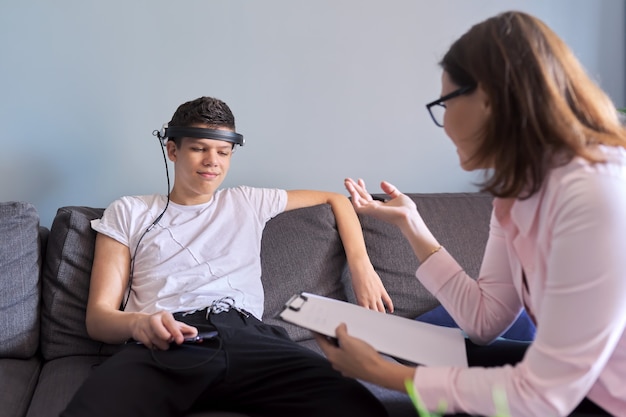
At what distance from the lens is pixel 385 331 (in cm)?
126

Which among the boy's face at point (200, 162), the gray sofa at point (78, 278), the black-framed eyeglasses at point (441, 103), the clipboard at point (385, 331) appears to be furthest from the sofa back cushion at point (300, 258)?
the black-framed eyeglasses at point (441, 103)

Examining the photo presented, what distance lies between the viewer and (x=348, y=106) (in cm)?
245

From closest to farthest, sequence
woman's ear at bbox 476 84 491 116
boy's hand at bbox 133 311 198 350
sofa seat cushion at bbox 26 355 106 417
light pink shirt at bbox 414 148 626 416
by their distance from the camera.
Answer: light pink shirt at bbox 414 148 626 416 < woman's ear at bbox 476 84 491 116 < boy's hand at bbox 133 311 198 350 < sofa seat cushion at bbox 26 355 106 417

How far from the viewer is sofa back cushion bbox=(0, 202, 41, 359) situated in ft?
5.82

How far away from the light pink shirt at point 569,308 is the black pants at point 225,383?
321 mm

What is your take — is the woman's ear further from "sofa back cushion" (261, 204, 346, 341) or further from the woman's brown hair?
"sofa back cushion" (261, 204, 346, 341)

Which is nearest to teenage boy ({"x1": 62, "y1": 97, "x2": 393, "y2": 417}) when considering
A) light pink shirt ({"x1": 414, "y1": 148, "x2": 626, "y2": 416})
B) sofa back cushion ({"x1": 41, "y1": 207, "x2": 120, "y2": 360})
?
sofa back cushion ({"x1": 41, "y1": 207, "x2": 120, "y2": 360})

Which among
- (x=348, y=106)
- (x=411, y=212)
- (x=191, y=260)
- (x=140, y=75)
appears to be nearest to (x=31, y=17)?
(x=140, y=75)

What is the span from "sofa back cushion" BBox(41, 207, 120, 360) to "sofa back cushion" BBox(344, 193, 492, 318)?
831 mm

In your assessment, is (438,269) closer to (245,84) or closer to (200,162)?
(200,162)

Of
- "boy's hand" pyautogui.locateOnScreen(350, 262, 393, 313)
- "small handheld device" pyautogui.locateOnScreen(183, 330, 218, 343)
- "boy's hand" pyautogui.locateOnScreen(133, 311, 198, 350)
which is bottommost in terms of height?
"boy's hand" pyautogui.locateOnScreen(350, 262, 393, 313)

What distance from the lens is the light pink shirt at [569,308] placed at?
96cm

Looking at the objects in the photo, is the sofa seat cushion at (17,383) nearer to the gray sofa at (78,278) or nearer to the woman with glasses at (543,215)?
the gray sofa at (78,278)

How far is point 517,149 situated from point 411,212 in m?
0.42
